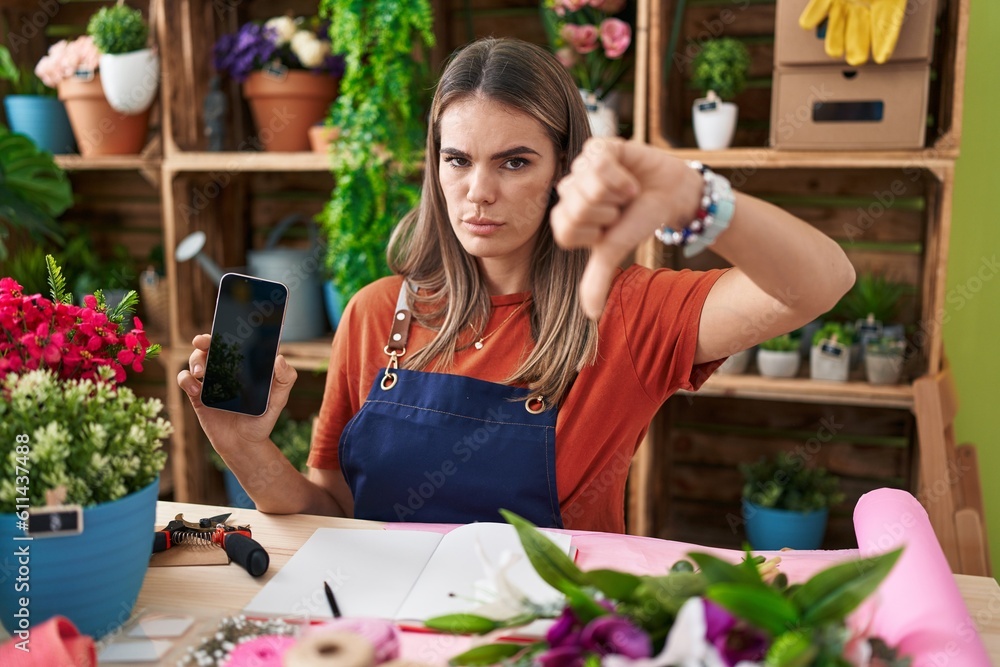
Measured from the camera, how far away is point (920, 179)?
2.21 metres

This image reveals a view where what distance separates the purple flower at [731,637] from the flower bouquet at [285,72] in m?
2.06

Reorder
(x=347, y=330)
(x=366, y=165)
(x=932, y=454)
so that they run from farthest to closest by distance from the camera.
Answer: (x=366, y=165) → (x=932, y=454) → (x=347, y=330)

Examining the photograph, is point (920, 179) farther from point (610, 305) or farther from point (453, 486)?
point (453, 486)

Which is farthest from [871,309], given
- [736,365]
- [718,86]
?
[718,86]

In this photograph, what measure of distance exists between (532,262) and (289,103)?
1.27 m

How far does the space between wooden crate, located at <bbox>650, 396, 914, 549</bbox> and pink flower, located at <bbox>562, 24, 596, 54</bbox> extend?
101 cm

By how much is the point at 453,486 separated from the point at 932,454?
1.18m

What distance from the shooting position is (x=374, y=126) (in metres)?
2.10

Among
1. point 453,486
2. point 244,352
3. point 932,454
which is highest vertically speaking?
point 244,352

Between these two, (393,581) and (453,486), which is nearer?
(393,581)

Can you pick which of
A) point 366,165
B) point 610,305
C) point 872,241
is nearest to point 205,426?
point 610,305

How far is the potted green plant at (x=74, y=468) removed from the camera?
698 mm

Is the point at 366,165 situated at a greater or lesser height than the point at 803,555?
greater

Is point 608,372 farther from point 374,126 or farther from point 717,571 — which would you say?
point 374,126
